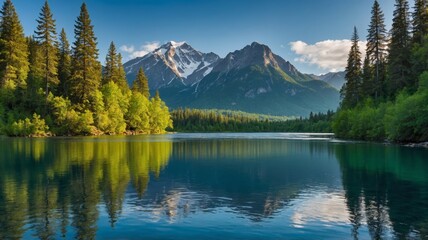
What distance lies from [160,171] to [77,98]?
7906cm

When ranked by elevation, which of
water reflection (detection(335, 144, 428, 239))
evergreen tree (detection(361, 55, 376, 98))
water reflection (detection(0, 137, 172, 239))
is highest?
evergreen tree (detection(361, 55, 376, 98))

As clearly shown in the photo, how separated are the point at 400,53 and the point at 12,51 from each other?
91.8 meters

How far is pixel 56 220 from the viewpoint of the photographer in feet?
52.7

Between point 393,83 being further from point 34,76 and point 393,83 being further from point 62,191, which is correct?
point 34,76

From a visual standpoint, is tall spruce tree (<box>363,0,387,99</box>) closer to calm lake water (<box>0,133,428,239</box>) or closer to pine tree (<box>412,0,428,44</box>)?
pine tree (<box>412,0,428,44</box>)

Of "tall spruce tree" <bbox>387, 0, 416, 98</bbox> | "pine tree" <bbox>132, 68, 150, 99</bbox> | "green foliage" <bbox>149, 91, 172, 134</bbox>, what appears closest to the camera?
"tall spruce tree" <bbox>387, 0, 416, 98</bbox>

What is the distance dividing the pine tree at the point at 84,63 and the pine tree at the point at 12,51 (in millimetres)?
12439

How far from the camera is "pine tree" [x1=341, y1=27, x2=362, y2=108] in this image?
4099 inches

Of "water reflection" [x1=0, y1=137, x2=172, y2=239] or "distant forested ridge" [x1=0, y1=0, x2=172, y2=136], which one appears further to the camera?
"distant forested ridge" [x1=0, y1=0, x2=172, y2=136]

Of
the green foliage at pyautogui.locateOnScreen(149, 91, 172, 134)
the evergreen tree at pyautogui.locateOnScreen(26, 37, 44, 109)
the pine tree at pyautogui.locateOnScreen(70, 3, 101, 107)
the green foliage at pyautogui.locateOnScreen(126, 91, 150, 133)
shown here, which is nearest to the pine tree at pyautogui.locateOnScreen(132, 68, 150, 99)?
the green foliage at pyautogui.locateOnScreen(149, 91, 172, 134)

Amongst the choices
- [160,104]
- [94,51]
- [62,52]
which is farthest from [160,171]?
[160,104]

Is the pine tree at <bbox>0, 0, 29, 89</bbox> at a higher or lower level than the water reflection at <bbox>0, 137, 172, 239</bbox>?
higher

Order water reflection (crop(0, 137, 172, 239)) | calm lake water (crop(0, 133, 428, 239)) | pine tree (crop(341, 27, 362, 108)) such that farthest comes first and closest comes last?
pine tree (crop(341, 27, 362, 108)), water reflection (crop(0, 137, 172, 239)), calm lake water (crop(0, 133, 428, 239))

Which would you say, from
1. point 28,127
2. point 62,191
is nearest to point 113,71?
point 28,127
